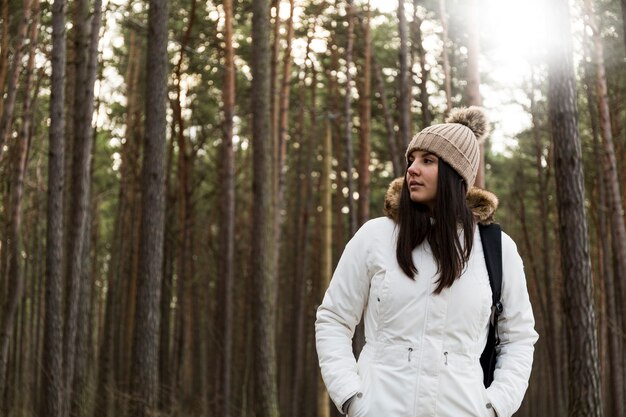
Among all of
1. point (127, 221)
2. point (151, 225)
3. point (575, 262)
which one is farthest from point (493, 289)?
point (127, 221)

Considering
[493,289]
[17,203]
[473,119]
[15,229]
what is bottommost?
[493,289]

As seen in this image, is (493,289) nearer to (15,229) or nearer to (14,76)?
(14,76)

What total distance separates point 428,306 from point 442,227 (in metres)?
0.29

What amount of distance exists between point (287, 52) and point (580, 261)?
12.1m

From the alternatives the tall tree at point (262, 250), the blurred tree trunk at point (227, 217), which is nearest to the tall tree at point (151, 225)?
the tall tree at point (262, 250)

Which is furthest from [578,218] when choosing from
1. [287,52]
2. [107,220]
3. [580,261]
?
[107,220]

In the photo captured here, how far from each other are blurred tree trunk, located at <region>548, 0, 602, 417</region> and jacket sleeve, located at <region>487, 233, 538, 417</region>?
4858 mm

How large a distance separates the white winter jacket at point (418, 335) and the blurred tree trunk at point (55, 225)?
880 centimetres

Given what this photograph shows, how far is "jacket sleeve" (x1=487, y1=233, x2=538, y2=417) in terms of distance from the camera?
9.98 feet

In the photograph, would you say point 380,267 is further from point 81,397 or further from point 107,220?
point 107,220

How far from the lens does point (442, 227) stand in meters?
3.07

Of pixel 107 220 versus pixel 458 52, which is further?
pixel 107 220

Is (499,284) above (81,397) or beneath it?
above

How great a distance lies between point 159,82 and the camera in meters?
11.1
